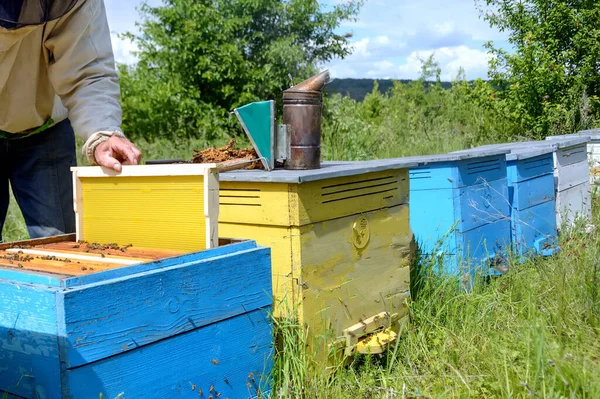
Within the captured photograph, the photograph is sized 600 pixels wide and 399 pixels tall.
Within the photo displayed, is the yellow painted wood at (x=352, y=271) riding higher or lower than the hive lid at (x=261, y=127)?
lower

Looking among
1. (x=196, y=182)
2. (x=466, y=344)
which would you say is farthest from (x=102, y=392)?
(x=466, y=344)

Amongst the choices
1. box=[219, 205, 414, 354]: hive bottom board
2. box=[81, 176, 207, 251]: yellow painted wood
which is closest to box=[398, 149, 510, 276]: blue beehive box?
box=[219, 205, 414, 354]: hive bottom board

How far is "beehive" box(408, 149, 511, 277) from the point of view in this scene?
10.7 ft

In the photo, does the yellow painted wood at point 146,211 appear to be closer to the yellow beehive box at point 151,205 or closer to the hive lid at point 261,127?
the yellow beehive box at point 151,205

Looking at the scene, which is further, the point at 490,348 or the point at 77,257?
the point at 490,348

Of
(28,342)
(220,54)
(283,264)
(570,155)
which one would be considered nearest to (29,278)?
(28,342)

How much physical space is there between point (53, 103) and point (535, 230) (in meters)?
2.85

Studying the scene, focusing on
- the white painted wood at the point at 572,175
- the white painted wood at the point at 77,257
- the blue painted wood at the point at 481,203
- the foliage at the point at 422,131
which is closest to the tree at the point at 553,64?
the foliage at the point at 422,131

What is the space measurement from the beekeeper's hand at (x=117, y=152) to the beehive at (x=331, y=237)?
12.8 inches

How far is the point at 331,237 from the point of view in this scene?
6.93 ft

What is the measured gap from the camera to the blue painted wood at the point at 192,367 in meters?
1.40

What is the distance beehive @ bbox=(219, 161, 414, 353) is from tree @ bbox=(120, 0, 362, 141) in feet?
24.6

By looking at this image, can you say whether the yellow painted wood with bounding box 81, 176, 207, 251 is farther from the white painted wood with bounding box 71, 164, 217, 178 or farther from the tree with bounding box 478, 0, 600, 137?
the tree with bounding box 478, 0, 600, 137

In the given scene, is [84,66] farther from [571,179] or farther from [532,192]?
[571,179]
